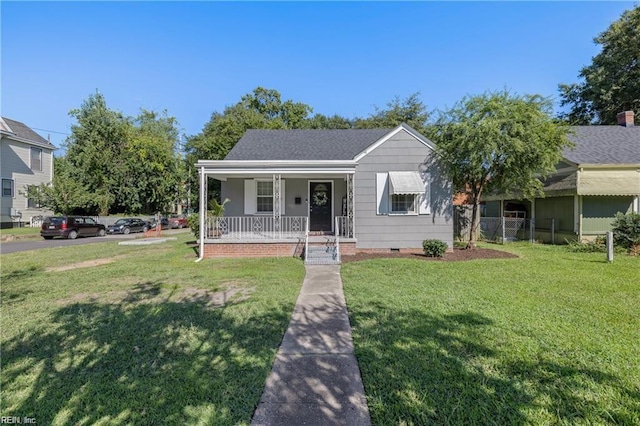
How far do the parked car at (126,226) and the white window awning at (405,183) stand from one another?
21648mm

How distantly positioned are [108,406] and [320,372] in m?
1.91

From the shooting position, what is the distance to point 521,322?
14.5 ft

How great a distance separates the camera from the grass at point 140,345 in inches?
104

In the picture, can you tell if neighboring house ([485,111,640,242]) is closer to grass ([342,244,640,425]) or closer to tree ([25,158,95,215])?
grass ([342,244,640,425])

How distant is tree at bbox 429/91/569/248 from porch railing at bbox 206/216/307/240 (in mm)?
6053

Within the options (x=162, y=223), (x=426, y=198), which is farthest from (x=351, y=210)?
(x=162, y=223)

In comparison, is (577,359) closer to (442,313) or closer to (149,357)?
(442,313)

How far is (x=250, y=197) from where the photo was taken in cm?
1259

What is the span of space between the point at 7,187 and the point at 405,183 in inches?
1180

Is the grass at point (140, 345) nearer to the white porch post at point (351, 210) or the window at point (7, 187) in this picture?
the white porch post at point (351, 210)

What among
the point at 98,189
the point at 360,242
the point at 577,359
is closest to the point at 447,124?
the point at 360,242

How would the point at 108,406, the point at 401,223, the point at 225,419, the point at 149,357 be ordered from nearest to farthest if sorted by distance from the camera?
1. the point at 225,419
2. the point at 108,406
3. the point at 149,357
4. the point at 401,223

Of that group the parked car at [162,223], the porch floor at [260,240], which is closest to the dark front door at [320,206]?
the porch floor at [260,240]

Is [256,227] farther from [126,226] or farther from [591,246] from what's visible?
[126,226]
